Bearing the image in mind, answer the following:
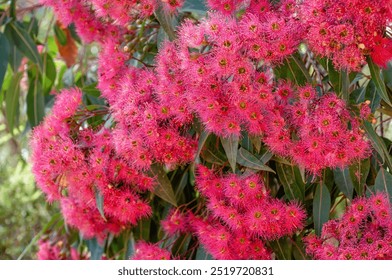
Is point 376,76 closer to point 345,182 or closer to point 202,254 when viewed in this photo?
point 345,182

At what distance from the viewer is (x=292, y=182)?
1.30m

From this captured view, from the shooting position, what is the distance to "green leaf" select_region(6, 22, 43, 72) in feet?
5.93

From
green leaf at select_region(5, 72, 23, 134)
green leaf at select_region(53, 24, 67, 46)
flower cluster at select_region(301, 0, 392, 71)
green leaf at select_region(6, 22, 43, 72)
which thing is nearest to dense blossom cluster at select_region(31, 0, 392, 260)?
flower cluster at select_region(301, 0, 392, 71)

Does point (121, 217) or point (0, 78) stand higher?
point (0, 78)

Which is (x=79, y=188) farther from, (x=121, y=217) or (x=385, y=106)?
(x=385, y=106)

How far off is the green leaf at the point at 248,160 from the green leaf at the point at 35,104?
2.86 ft

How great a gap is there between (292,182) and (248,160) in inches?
5.2

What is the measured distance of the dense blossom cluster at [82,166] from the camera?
1.24m

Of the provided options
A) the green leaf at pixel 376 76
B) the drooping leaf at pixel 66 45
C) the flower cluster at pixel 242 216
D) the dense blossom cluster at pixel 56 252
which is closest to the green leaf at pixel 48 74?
the drooping leaf at pixel 66 45

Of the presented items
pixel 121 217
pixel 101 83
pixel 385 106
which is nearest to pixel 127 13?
pixel 101 83

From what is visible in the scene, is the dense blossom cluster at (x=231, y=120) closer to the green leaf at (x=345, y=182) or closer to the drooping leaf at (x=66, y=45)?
the green leaf at (x=345, y=182)

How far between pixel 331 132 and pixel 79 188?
504mm

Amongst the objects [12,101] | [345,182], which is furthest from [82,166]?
[12,101]
